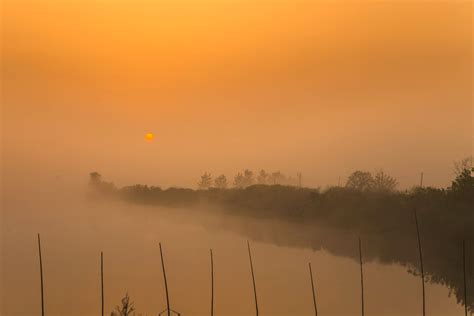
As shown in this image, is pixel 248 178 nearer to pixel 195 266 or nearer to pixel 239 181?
pixel 239 181

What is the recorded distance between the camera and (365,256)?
8266mm

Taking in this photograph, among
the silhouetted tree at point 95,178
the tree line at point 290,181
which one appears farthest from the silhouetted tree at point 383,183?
the silhouetted tree at point 95,178

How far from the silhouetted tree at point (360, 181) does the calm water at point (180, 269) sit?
1.48 metres

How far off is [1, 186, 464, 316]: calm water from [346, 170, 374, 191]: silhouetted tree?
1.48 meters

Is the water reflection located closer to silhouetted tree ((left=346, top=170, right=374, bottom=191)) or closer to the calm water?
the calm water

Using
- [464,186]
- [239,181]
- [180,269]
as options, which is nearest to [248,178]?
[239,181]

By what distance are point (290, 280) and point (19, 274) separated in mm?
4120

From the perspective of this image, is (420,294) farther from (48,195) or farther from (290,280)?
(48,195)

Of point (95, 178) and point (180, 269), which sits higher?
point (95, 178)

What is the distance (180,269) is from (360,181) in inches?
238

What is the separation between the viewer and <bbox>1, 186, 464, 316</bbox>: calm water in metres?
5.04

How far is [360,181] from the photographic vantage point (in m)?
10.7

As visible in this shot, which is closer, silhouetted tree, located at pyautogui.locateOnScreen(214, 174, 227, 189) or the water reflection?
the water reflection

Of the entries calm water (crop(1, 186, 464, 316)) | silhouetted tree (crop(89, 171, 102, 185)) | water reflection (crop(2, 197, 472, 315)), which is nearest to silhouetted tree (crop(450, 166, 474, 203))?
water reflection (crop(2, 197, 472, 315))
